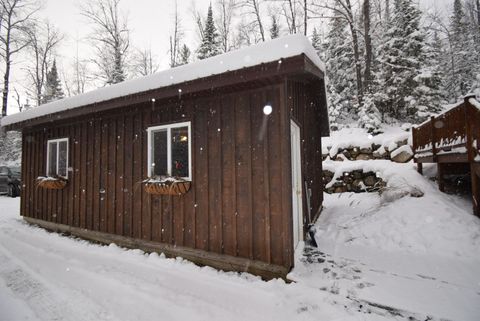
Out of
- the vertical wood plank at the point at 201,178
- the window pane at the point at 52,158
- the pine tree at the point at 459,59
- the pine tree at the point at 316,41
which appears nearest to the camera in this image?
the vertical wood plank at the point at 201,178

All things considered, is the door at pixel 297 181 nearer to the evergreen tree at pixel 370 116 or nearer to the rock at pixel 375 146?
the rock at pixel 375 146

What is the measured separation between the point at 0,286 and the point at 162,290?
235cm

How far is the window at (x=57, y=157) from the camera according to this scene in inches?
286

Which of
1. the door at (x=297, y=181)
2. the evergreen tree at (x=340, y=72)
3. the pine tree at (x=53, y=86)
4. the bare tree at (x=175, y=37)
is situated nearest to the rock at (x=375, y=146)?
the door at (x=297, y=181)

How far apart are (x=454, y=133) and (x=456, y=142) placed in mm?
250

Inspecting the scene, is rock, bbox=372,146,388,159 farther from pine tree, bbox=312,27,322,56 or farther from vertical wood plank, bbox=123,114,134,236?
pine tree, bbox=312,27,322,56

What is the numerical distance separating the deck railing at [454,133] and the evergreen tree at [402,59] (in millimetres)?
8746

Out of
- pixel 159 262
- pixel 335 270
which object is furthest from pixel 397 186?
pixel 159 262

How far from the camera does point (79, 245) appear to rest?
595 cm

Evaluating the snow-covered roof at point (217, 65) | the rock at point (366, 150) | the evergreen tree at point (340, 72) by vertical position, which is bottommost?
the rock at point (366, 150)

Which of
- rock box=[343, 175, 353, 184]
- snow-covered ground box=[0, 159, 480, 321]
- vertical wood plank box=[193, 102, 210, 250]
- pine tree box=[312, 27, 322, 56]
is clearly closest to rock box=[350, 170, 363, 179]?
rock box=[343, 175, 353, 184]

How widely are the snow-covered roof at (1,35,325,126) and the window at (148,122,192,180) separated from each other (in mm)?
816

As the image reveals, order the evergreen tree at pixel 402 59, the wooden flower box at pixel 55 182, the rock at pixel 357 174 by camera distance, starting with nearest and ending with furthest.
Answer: the wooden flower box at pixel 55 182 → the rock at pixel 357 174 → the evergreen tree at pixel 402 59

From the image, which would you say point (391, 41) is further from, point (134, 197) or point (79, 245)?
point (79, 245)
